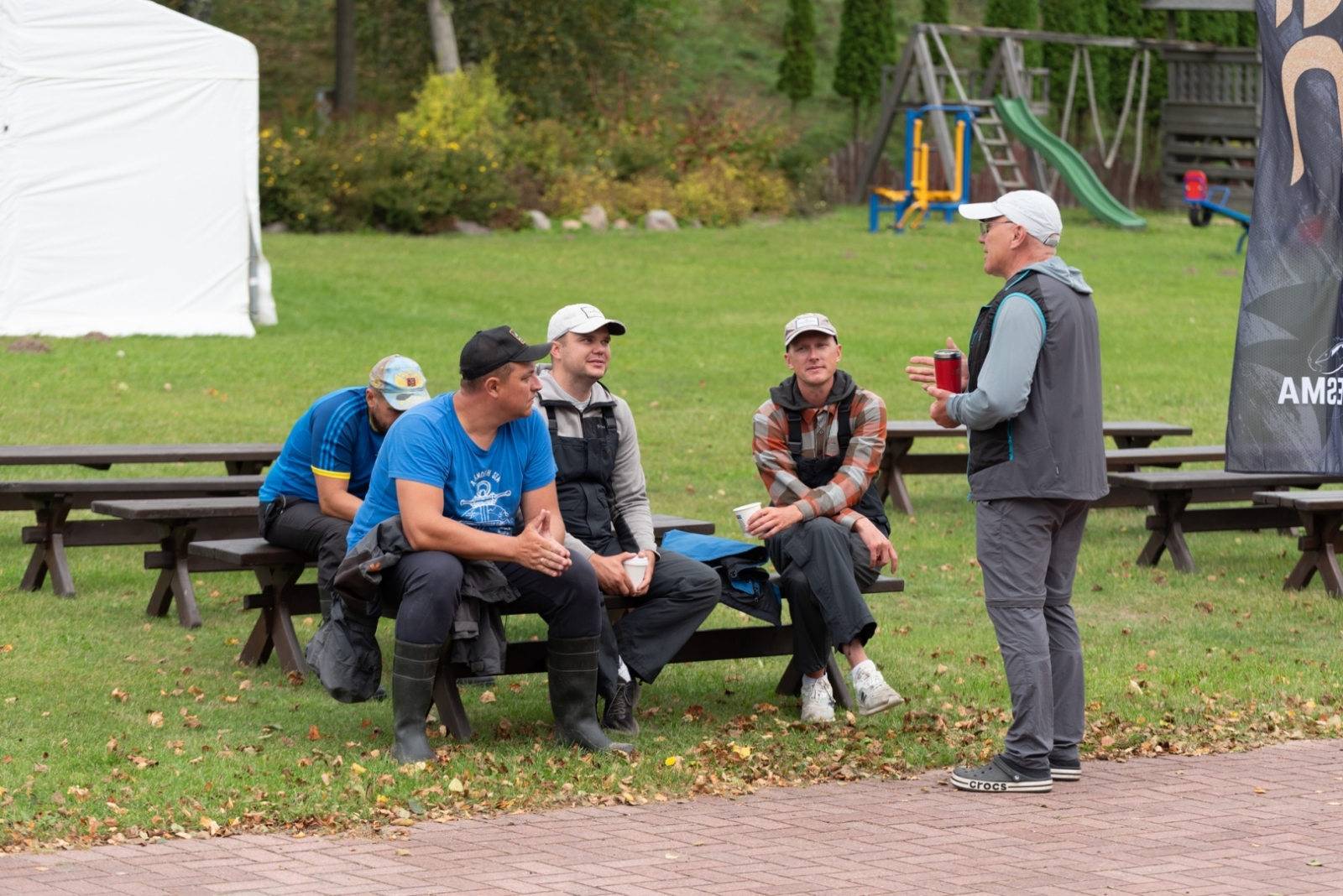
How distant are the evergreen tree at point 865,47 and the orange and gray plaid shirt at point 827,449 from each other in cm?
3648

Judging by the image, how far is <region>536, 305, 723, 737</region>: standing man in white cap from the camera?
6.41 metres

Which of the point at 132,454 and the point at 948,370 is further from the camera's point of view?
the point at 132,454

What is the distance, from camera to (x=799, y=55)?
43531 millimetres

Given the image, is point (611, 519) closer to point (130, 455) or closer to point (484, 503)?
point (484, 503)

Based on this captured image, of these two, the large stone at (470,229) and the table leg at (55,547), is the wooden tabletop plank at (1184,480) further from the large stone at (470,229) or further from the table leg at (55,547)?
the large stone at (470,229)

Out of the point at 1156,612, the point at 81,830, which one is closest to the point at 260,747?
the point at 81,830

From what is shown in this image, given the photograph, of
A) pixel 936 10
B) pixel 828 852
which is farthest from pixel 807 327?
pixel 936 10

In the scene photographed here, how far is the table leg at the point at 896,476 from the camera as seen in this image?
11.3 meters

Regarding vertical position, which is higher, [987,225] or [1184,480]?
[987,225]

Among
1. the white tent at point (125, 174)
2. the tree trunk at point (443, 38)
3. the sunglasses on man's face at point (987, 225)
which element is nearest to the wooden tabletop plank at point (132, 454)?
the sunglasses on man's face at point (987, 225)

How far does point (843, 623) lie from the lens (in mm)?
6465

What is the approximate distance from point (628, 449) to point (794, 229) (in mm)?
23780

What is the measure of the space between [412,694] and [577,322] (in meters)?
1.52

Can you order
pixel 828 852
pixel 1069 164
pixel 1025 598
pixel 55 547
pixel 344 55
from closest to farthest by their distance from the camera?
pixel 828 852
pixel 1025 598
pixel 55 547
pixel 1069 164
pixel 344 55
